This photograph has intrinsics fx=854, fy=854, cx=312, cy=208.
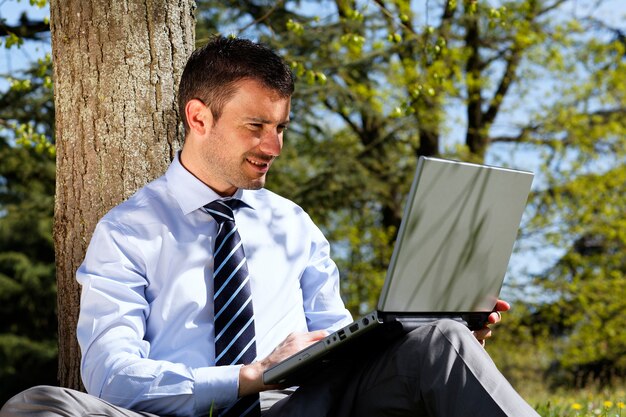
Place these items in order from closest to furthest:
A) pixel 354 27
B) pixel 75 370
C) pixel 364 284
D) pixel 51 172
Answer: pixel 75 370
pixel 354 27
pixel 51 172
pixel 364 284

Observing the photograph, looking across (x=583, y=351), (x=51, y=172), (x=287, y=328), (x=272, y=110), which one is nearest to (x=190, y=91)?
Result: (x=272, y=110)

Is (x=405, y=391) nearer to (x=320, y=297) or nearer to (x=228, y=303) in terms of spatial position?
(x=228, y=303)

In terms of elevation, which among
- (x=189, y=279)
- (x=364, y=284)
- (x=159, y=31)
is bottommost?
(x=364, y=284)

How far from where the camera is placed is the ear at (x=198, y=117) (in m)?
2.88

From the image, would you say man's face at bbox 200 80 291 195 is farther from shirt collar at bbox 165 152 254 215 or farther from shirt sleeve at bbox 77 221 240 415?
shirt sleeve at bbox 77 221 240 415

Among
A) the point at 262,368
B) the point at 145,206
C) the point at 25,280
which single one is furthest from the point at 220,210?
the point at 25,280

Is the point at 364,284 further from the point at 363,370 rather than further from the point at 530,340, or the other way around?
the point at 363,370

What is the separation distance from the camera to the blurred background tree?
37.8 feet

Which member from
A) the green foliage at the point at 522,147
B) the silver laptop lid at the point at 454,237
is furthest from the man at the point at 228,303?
the green foliage at the point at 522,147

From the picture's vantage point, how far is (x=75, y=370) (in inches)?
134

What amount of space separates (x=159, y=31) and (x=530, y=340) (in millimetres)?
10764

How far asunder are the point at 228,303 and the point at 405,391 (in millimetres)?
693

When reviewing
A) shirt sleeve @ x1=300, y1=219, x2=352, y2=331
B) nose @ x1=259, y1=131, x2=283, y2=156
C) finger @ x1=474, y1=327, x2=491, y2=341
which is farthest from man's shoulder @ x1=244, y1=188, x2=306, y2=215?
finger @ x1=474, y1=327, x2=491, y2=341

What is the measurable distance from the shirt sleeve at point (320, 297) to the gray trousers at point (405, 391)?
581 mm
